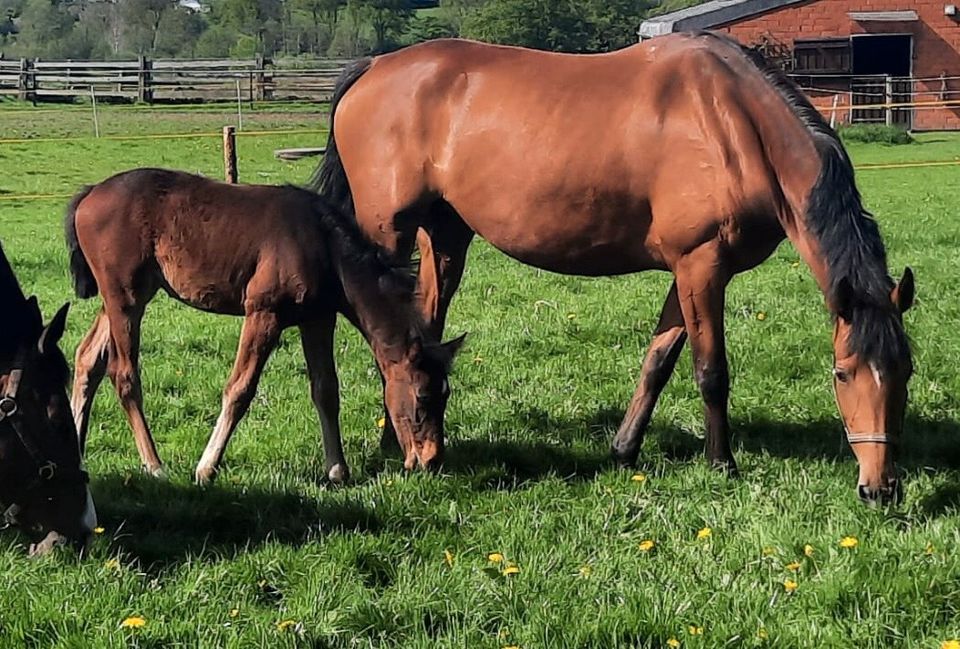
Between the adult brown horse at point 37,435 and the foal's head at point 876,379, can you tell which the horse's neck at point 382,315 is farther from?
the foal's head at point 876,379

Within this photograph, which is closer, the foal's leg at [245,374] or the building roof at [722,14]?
the foal's leg at [245,374]

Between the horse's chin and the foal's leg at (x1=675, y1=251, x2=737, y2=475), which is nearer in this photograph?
the horse's chin

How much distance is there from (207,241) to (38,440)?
4.81 ft

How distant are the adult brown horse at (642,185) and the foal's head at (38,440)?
7.28 ft

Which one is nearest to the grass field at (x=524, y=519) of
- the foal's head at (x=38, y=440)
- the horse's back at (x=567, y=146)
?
the foal's head at (x=38, y=440)

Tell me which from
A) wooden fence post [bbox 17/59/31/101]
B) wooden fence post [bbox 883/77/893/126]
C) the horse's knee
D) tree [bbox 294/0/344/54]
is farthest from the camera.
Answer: tree [bbox 294/0/344/54]

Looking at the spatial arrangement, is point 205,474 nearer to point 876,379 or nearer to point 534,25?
point 876,379

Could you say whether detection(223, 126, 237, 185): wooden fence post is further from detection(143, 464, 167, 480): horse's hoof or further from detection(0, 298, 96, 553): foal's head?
detection(0, 298, 96, 553): foal's head

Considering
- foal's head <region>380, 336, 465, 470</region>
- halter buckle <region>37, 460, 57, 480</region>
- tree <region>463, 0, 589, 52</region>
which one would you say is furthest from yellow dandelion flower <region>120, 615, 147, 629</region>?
tree <region>463, 0, 589, 52</region>

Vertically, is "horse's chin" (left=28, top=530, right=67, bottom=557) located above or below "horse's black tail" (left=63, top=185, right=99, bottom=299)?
below

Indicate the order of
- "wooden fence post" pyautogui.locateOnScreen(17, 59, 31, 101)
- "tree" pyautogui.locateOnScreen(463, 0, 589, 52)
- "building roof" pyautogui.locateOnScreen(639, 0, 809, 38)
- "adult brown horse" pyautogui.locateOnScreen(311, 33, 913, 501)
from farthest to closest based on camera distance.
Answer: "tree" pyautogui.locateOnScreen(463, 0, 589, 52) → "wooden fence post" pyautogui.locateOnScreen(17, 59, 31, 101) → "building roof" pyautogui.locateOnScreen(639, 0, 809, 38) → "adult brown horse" pyautogui.locateOnScreen(311, 33, 913, 501)

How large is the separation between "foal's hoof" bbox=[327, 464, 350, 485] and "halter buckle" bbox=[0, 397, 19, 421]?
1.52m

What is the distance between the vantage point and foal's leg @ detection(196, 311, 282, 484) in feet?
15.5

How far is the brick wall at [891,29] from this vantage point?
102 feet
